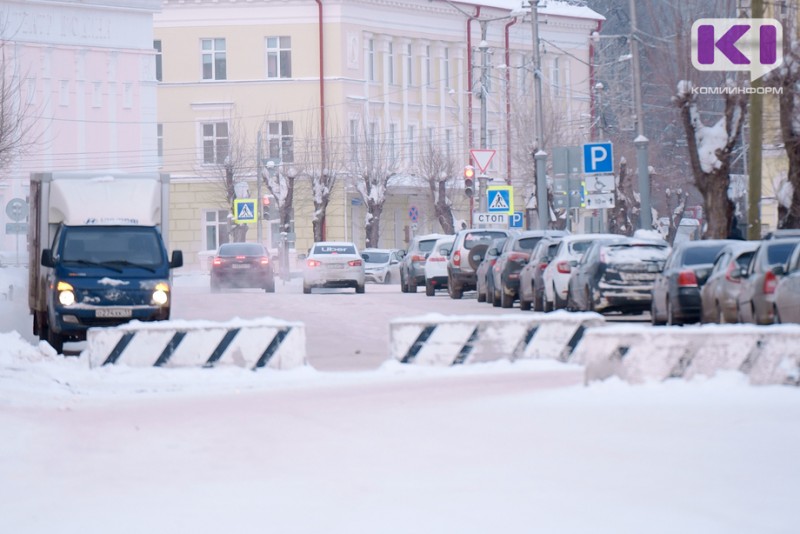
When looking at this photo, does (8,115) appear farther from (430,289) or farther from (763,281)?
(763,281)

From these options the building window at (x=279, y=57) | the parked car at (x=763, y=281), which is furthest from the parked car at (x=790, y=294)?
the building window at (x=279, y=57)

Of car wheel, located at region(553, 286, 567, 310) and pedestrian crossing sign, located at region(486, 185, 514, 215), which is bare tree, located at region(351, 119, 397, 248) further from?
car wheel, located at region(553, 286, 567, 310)

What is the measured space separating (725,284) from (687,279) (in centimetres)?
264

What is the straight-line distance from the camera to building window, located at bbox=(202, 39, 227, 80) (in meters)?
84.4

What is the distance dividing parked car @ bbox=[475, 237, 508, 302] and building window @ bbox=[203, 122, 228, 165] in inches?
1626

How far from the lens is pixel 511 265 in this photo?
3959 cm

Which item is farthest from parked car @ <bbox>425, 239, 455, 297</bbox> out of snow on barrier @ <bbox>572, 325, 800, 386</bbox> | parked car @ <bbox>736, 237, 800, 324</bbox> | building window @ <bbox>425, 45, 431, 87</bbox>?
building window @ <bbox>425, 45, 431, 87</bbox>

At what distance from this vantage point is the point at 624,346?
16453 mm

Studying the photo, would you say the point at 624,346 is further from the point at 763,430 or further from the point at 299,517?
the point at 299,517

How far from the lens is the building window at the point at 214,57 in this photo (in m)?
84.4

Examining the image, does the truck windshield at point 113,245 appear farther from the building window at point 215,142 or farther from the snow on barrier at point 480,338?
the building window at point 215,142

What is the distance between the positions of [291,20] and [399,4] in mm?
5146

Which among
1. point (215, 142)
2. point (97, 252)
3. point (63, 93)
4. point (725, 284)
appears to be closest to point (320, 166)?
point (215, 142)

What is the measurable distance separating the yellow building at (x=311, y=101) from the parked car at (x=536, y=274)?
43.6 metres
